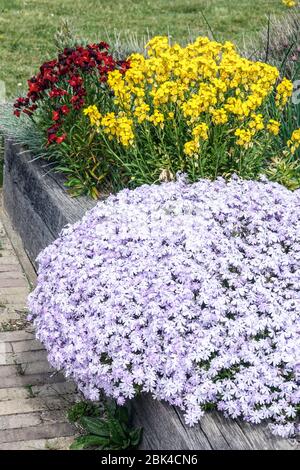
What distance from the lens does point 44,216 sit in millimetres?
5738

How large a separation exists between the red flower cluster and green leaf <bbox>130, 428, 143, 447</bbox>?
217 cm

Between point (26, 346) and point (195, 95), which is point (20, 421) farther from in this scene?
point (195, 95)

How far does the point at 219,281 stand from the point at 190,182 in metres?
1.33

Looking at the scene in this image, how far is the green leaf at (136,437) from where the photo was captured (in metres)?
3.90

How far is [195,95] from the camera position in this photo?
501cm

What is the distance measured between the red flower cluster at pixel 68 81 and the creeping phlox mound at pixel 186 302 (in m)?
1.12

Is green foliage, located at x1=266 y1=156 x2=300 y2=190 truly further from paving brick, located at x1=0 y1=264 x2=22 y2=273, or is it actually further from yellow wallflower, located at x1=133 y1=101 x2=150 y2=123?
paving brick, located at x1=0 y1=264 x2=22 y2=273

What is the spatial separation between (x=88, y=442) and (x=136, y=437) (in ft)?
0.95

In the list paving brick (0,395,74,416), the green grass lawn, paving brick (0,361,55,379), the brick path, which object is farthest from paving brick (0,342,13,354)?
the green grass lawn

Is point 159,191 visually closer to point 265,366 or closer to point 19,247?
point 265,366

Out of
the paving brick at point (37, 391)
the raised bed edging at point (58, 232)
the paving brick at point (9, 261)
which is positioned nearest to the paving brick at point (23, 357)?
the paving brick at point (37, 391)

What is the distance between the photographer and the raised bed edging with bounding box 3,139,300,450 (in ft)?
11.3

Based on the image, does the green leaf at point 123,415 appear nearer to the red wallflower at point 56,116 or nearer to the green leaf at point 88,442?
the green leaf at point 88,442

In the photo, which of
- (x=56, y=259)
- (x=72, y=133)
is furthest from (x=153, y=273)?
(x=72, y=133)
